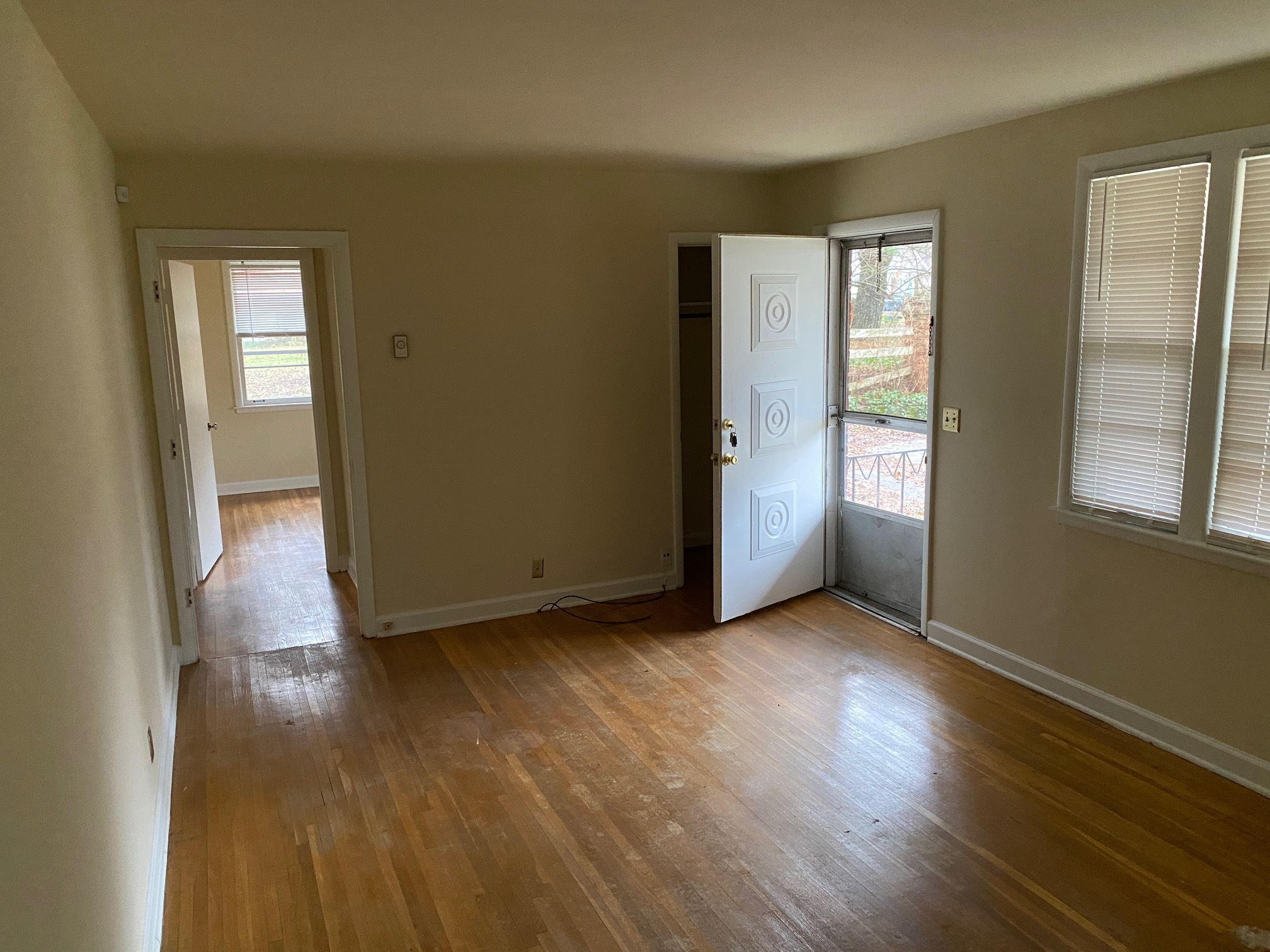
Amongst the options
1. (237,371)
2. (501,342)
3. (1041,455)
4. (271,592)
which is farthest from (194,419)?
(1041,455)

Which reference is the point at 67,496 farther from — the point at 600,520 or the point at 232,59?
the point at 600,520

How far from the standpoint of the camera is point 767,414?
15.2 ft

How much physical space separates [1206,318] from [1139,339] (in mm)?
270

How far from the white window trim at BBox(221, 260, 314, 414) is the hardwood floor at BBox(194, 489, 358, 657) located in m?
1.18

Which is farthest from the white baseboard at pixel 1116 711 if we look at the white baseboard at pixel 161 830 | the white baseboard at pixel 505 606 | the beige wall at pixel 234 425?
the beige wall at pixel 234 425

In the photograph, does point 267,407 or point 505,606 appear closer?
point 505,606

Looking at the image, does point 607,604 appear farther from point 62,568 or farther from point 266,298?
point 266,298

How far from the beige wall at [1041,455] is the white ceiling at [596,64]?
19cm

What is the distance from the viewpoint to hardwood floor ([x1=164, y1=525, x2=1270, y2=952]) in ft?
8.18

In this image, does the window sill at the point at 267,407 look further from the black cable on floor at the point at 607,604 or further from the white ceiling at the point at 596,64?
the white ceiling at the point at 596,64

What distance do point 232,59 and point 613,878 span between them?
2580 millimetres

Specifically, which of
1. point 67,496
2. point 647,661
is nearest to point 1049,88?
point 647,661

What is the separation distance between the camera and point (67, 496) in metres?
1.99

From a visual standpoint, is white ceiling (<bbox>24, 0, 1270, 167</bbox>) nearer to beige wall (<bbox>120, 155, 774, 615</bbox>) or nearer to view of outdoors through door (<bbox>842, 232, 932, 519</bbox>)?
beige wall (<bbox>120, 155, 774, 615</bbox>)
